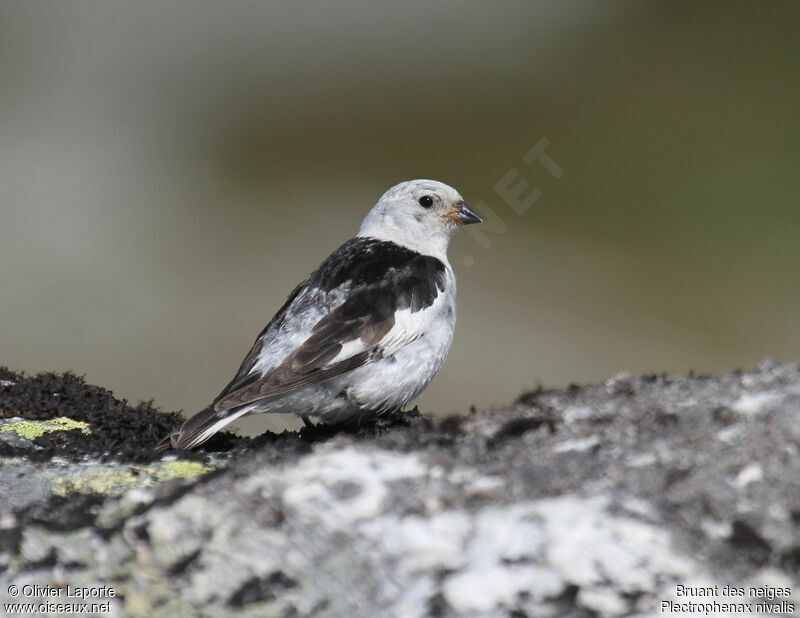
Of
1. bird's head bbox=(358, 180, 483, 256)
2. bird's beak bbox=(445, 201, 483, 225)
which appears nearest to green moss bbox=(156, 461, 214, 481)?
bird's head bbox=(358, 180, 483, 256)

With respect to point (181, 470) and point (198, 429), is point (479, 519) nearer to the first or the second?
point (181, 470)

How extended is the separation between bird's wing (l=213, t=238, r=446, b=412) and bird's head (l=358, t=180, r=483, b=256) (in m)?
0.52

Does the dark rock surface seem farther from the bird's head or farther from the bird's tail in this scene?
the bird's head

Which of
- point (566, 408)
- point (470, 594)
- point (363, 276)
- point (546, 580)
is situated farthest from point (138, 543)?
point (363, 276)

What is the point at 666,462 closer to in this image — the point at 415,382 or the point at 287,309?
the point at 415,382

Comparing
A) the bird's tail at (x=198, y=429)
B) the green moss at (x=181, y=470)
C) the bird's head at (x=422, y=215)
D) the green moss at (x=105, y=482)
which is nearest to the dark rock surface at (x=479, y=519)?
the green moss at (x=105, y=482)

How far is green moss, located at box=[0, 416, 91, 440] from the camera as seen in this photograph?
4.52 m

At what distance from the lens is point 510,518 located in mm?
2896

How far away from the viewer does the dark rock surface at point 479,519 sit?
2.73 m

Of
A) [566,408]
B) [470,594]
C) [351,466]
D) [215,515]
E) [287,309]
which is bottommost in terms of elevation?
[470,594]

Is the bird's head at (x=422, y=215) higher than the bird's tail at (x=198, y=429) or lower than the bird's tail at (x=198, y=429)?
higher

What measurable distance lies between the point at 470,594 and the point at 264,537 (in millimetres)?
738

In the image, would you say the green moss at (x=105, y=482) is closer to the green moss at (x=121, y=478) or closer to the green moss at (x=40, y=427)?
the green moss at (x=121, y=478)

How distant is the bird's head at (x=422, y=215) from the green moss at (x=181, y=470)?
258 centimetres
